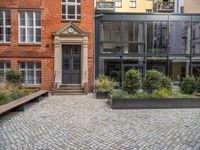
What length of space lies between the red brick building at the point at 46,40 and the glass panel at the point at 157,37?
474 cm

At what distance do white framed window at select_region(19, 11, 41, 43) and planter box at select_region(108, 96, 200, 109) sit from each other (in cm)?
1076

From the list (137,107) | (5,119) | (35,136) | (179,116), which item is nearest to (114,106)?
(137,107)

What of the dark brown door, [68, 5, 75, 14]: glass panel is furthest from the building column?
[68, 5, 75, 14]: glass panel

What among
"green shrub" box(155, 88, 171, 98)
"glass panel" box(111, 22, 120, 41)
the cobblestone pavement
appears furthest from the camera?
"glass panel" box(111, 22, 120, 41)

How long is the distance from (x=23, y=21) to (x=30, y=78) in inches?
172

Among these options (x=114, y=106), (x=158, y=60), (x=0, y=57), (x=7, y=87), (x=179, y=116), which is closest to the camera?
(x=179, y=116)

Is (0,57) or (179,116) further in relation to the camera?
(0,57)

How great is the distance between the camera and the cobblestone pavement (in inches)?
272

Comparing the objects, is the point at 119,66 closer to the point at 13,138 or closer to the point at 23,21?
the point at 23,21

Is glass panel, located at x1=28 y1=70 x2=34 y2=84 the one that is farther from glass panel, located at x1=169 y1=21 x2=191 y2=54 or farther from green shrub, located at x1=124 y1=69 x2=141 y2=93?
glass panel, located at x1=169 y1=21 x2=191 y2=54

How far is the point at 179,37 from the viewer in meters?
23.2

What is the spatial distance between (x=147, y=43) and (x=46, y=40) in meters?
7.91

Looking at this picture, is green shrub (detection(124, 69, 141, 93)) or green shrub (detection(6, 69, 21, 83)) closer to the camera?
green shrub (detection(124, 69, 141, 93))

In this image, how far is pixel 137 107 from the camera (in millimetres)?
13414
